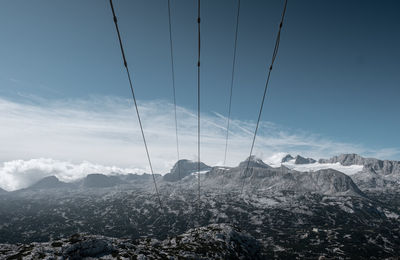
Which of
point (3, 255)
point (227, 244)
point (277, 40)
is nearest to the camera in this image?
point (277, 40)

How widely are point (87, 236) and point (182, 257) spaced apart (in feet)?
116

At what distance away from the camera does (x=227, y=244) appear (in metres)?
108

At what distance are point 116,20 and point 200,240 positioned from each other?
110 meters

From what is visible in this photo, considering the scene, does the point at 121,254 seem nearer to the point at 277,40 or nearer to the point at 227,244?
the point at 227,244

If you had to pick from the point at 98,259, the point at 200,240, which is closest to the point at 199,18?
the point at 98,259

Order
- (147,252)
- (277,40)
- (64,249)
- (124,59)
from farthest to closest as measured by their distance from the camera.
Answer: (147,252)
(64,249)
(277,40)
(124,59)

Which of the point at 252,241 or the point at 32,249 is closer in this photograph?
the point at 32,249

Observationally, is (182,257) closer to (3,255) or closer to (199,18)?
(3,255)

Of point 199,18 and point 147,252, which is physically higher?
point 199,18

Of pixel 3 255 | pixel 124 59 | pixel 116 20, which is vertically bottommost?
pixel 3 255

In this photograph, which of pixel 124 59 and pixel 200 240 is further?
pixel 200 240

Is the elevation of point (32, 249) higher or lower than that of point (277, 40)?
lower

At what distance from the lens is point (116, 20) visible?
58.1ft

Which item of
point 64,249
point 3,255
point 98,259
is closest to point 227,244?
point 98,259
